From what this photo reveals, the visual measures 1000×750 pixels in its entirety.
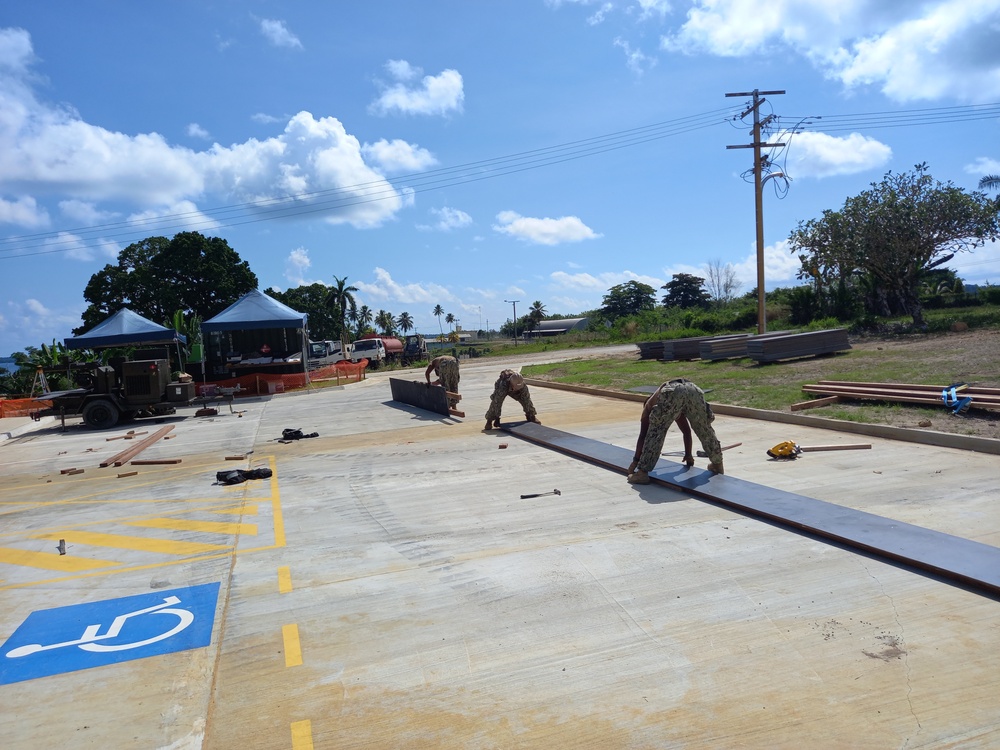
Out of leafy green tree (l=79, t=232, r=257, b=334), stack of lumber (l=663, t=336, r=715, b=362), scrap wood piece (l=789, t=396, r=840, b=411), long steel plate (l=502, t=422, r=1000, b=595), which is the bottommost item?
long steel plate (l=502, t=422, r=1000, b=595)

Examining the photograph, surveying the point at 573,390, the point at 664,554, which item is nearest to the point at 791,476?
the point at 664,554

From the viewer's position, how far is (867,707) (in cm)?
383

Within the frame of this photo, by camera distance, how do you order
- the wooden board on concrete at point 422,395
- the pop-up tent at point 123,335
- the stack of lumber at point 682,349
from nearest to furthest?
the wooden board on concrete at point 422,395
the pop-up tent at point 123,335
the stack of lumber at point 682,349

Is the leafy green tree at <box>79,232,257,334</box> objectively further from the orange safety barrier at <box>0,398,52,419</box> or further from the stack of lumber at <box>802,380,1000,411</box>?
the stack of lumber at <box>802,380,1000,411</box>

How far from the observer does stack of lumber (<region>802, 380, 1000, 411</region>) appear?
Result: 11.5 m

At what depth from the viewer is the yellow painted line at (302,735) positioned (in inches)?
148

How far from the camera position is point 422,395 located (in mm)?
20406

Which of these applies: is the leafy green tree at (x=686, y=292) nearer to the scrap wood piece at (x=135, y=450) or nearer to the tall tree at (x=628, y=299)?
the tall tree at (x=628, y=299)

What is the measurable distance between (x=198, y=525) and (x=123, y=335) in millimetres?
22367

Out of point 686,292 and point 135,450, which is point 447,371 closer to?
point 135,450

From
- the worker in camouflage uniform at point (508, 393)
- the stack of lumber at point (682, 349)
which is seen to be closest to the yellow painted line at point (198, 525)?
the worker in camouflage uniform at point (508, 393)

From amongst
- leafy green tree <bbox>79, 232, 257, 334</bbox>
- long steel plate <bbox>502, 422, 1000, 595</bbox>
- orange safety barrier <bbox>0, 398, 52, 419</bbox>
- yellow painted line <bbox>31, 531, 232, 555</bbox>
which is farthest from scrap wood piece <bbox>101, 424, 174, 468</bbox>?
leafy green tree <bbox>79, 232, 257, 334</bbox>

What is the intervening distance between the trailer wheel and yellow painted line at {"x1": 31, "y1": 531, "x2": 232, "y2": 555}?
44.5ft

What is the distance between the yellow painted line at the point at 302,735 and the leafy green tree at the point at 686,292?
3360 inches
